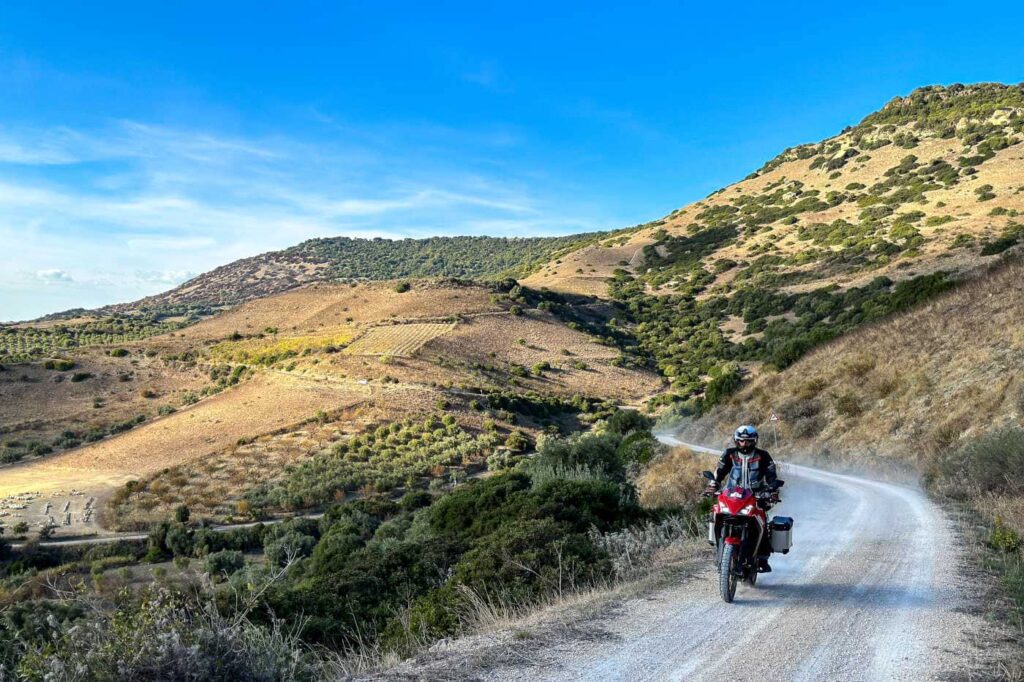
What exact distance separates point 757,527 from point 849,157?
369 feet

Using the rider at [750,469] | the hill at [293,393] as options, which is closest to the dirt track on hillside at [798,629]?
the rider at [750,469]

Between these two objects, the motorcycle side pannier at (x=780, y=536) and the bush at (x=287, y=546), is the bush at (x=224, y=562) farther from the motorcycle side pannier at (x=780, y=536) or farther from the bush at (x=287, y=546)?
the motorcycle side pannier at (x=780, y=536)

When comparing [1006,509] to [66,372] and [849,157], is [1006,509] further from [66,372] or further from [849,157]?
[849,157]

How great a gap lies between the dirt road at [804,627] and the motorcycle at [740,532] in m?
0.27

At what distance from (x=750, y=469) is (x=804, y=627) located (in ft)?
5.40

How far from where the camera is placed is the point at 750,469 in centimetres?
699

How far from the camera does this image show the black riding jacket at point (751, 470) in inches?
273

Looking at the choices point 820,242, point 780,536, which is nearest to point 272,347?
point 820,242

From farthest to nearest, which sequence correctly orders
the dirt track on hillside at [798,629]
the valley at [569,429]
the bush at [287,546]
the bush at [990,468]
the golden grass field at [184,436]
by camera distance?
1. the golden grass field at [184,436]
2. the bush at [287,546]
3. the bush at [990,468]
4. the valley at [569,429]
5. the dirt track on hillside at [798,629]

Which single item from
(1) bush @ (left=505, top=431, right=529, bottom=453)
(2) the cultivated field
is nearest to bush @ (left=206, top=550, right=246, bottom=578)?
(2) the cultivated field

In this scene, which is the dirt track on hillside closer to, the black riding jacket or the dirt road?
the dirt road

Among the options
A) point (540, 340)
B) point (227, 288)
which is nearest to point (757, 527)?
point (540, 340)

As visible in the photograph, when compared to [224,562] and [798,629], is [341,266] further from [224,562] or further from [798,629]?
[798,629]

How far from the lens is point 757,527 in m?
6.78
